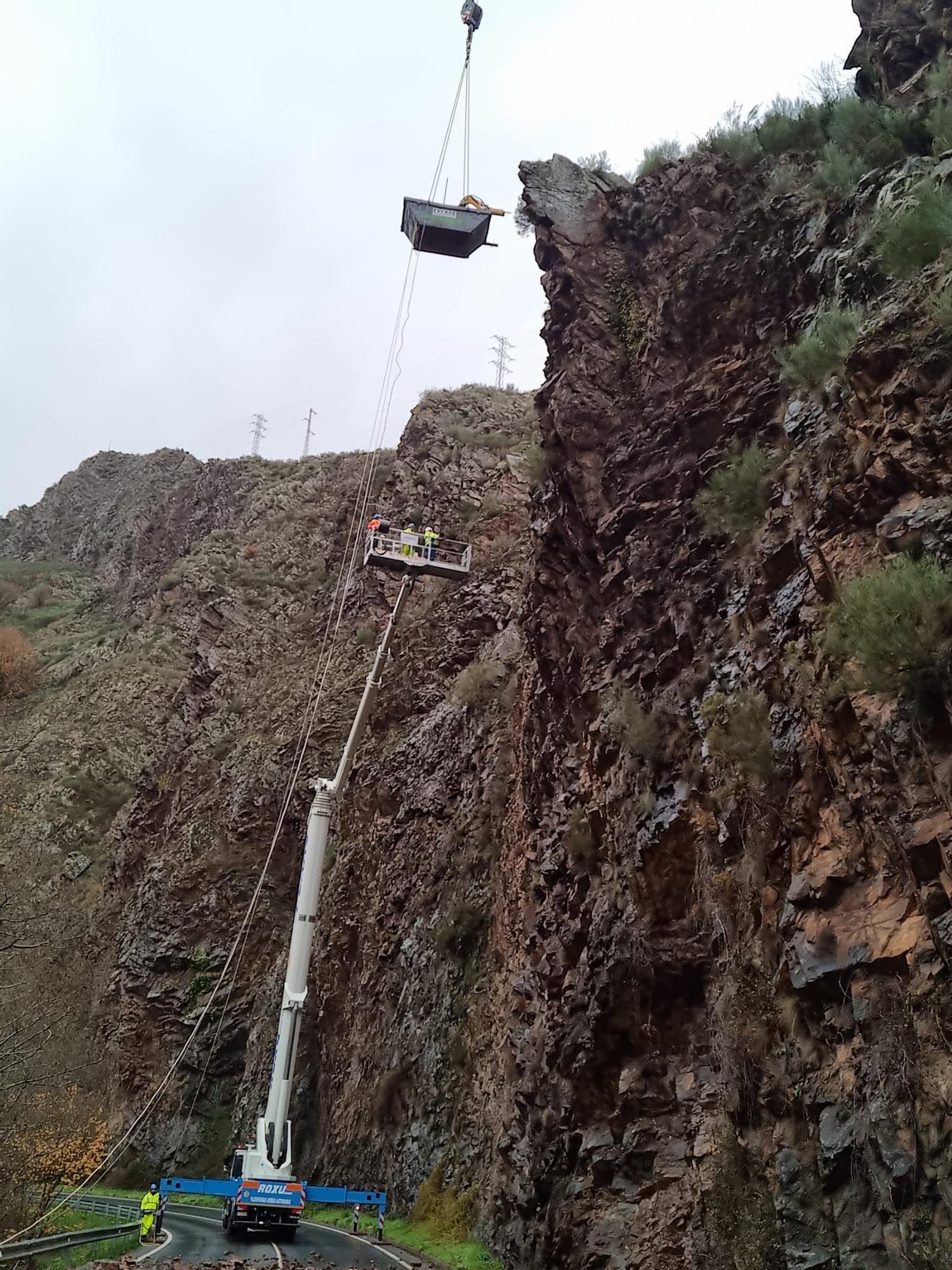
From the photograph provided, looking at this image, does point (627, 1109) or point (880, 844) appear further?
point (627, 1109)

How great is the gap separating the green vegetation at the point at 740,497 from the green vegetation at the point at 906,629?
363 cm

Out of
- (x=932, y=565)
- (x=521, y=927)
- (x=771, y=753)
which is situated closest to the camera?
(x=932, y=565)

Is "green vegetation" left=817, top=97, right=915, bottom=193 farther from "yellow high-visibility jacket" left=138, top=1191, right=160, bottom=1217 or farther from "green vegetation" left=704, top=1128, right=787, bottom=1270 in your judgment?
"yellow high-visibility jacket" left=138, top=1191, right=160, bottom=1217

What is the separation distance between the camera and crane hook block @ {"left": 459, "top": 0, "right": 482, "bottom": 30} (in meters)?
21.3

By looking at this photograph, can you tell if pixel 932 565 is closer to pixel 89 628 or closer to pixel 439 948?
pixel 439 948

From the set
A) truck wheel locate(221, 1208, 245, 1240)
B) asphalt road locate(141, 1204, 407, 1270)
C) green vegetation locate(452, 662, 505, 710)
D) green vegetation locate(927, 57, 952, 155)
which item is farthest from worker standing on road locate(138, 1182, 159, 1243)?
green vegetation locate(927, 57, 952, 155)

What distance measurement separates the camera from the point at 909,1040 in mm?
6422

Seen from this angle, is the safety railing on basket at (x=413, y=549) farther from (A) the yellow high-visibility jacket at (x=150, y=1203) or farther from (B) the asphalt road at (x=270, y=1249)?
(B) the asphalt road at (x=270, y=1249)

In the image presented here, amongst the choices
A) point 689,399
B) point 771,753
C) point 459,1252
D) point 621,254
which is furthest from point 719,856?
point 621,254

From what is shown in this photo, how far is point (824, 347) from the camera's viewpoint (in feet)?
33.1

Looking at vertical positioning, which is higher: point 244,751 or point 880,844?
point 244,751

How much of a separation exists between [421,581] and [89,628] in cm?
4039

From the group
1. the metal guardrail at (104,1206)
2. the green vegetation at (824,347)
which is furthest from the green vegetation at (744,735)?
the metal guardrail at (104,1206)

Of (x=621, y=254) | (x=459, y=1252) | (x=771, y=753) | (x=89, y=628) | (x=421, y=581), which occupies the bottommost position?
(x=459, y=1252)
